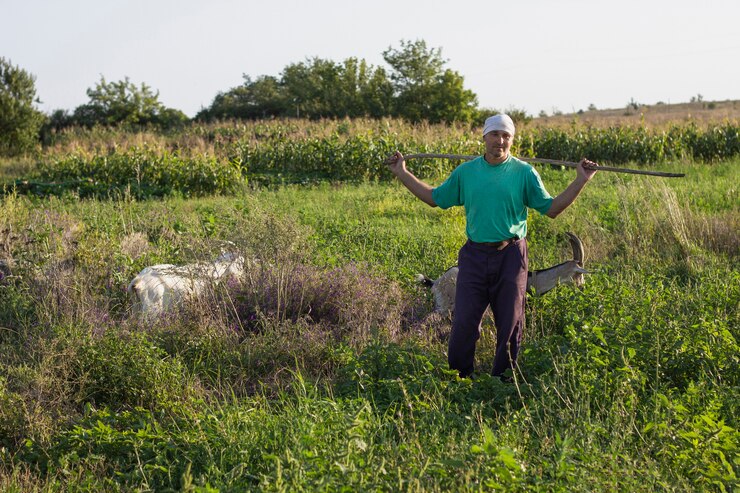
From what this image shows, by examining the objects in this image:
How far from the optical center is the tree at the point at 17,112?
24.4 meters

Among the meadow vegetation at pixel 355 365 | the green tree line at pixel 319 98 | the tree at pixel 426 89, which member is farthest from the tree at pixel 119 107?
the meadow vegetation at pixel 355 365

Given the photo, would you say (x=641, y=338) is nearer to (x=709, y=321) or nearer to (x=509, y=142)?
(x=709, y=321)

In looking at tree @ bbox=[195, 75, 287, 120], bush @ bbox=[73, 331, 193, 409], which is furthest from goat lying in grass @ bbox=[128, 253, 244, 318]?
tree @ bbox=[195, 75, 287, 120]

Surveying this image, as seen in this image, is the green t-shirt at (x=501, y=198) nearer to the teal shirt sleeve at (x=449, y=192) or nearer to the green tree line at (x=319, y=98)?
the teal shirt sleeve at (x=449, y=192)

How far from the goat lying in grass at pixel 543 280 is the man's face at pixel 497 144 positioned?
164 cm

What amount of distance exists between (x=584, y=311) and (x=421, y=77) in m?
26.5

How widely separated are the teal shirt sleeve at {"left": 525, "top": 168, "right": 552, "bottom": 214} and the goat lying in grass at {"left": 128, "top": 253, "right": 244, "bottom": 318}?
9.11ft

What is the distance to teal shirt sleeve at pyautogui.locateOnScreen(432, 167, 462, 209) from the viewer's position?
531 centimetres

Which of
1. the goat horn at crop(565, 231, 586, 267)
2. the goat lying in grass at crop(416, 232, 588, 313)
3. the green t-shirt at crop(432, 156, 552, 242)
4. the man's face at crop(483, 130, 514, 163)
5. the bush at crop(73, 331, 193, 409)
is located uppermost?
the man's face at crop(483, 130, 514, 163)

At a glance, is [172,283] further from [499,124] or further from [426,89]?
[426,89]

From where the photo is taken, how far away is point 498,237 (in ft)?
16.5

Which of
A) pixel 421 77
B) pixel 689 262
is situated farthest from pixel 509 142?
pixel 421 77

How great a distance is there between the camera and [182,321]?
19.7ft

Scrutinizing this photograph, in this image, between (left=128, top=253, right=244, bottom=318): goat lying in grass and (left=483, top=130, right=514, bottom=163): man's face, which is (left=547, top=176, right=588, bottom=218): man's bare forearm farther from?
(left=128, top=253, right=244, bottom=318): goat lying in grass
